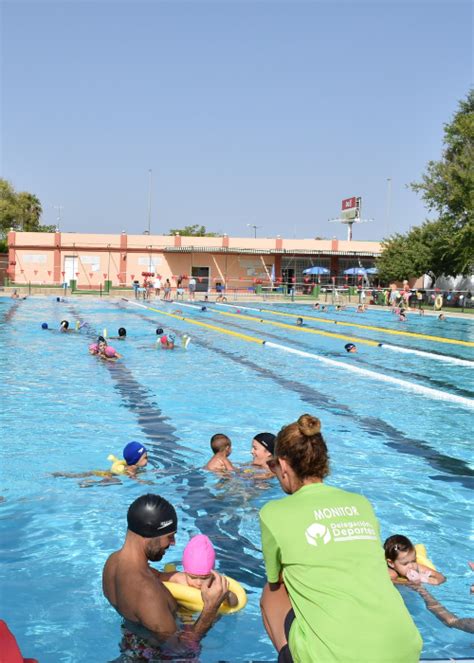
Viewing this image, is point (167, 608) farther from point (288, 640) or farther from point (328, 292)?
point (328, 292)

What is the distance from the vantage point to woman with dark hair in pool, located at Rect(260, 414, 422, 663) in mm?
2223

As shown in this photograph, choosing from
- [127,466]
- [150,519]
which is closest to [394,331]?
[127,466]

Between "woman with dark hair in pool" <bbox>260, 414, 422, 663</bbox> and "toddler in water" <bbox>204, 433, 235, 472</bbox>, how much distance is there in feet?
13.2

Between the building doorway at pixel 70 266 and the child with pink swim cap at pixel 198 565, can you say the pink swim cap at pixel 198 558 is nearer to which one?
the child with pink swim cap at pixel 198 565

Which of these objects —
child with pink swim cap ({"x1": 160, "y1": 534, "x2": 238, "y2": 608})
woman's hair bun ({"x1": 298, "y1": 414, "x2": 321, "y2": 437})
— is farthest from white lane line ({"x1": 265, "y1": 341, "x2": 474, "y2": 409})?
woman's hair bun ({"x1": 298, "y1": 414, "x2": 321, "y2": 437})

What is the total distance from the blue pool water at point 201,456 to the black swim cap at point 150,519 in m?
0.73

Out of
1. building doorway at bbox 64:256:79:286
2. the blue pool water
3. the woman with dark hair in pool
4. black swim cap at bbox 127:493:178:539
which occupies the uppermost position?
building doorway at bbox 64:256:79:286

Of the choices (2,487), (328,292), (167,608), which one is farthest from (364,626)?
(328,292)

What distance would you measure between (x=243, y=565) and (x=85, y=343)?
13.0 m

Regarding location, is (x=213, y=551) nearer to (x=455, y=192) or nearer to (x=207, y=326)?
(x=207, y=326)

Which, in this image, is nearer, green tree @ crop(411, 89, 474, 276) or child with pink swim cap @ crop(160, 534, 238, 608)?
child with pink swim cap @ crop(160, 534, 238, 608)

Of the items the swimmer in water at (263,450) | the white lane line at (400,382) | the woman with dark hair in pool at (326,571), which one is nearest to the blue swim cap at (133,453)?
the swimmer in water at (263,450)

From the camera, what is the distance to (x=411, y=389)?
12.0 m

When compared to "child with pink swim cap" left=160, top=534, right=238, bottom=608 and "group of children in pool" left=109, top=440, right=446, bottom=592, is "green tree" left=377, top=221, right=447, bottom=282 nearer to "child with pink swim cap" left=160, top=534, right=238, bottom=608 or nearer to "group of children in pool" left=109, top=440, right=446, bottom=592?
"group of children in pool" left=109, top=440, right=446, bottom=592
